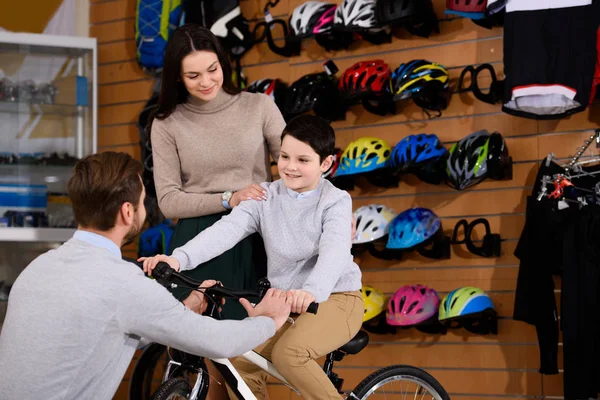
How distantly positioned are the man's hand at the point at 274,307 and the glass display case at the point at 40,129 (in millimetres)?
3722

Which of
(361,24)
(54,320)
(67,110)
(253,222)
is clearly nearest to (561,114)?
(361,24)

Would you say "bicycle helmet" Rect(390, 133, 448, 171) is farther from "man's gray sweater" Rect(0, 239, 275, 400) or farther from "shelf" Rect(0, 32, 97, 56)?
"man's gray sweater" Rect(0, 239, 275, 400)

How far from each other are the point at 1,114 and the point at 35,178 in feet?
1.75

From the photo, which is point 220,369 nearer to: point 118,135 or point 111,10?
point 118,135

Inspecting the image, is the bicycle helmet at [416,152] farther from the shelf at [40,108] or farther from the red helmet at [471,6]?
the shelf at [40,108]

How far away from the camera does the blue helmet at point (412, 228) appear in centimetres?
443

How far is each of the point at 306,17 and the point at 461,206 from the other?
1481 mm

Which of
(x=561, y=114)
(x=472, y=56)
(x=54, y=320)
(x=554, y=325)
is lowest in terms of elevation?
(x=554, y=325)

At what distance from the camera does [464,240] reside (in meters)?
4.53

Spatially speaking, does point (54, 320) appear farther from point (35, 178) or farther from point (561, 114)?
point (35, 178)

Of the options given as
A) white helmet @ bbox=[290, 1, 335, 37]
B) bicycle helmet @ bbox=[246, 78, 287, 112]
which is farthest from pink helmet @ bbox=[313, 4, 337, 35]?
bicycle helmet @ bbox=[246, 78, 287, 112]

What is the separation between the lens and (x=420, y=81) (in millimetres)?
4480

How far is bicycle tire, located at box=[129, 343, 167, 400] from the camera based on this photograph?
477cm

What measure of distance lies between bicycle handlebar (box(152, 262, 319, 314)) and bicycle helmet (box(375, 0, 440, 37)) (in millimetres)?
2557
